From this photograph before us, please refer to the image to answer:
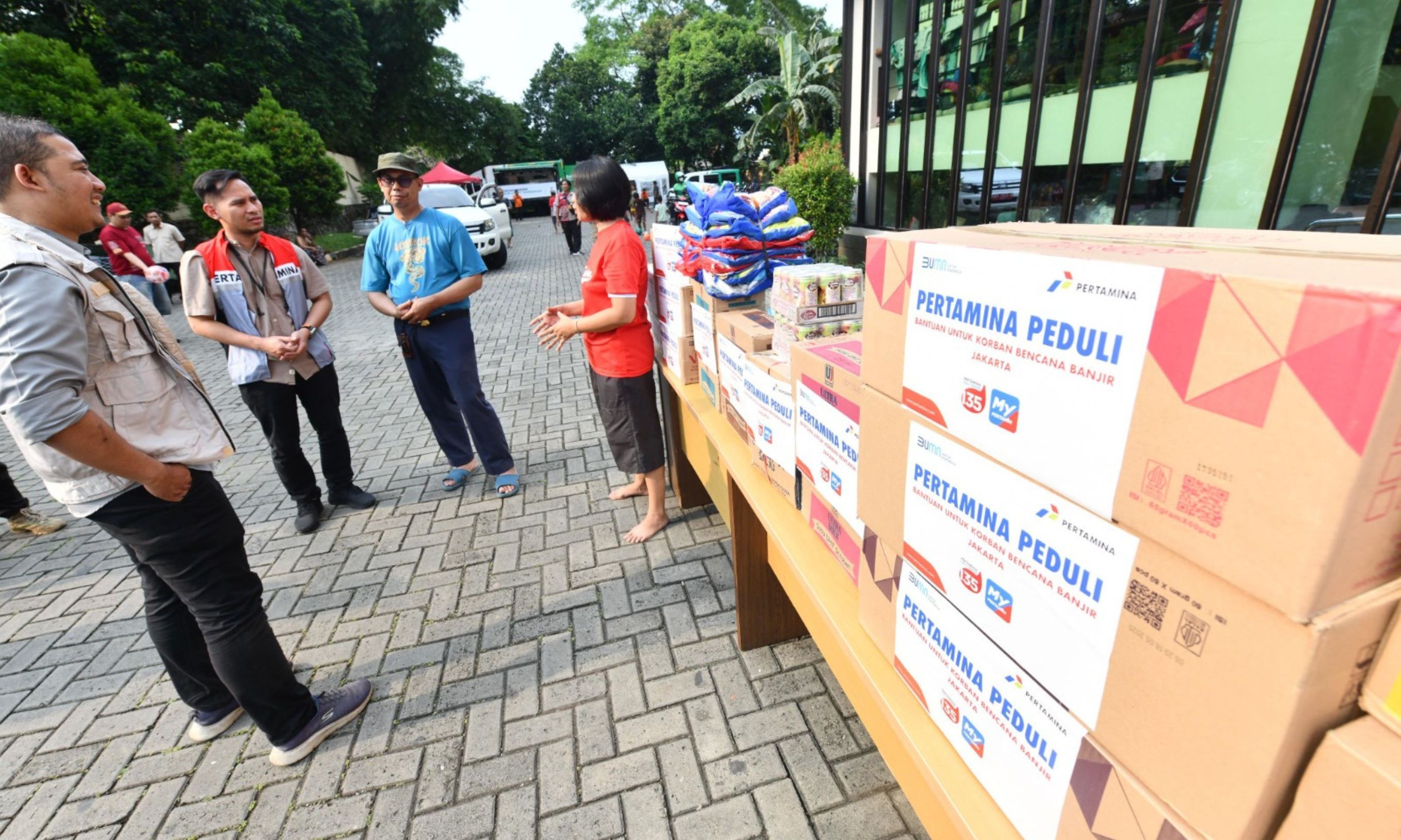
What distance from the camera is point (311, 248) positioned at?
15.4 meters

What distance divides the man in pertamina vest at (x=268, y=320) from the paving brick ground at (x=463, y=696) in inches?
20.4

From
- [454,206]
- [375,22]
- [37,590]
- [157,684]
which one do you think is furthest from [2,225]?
[375,22]

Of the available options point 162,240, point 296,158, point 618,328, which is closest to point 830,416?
point 618,328

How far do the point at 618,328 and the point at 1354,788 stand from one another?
2.73 meters

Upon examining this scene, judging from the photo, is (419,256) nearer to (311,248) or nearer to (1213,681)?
(1213,681)

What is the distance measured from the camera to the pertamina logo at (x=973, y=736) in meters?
1.03

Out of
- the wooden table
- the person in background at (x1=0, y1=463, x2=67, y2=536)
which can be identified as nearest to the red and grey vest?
the person in background at (x1=0, y1=463, x2=67, y2=536)

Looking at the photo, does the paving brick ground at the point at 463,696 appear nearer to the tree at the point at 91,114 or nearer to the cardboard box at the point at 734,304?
the cardboard box at the point at 734,304

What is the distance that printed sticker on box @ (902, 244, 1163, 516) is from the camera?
2.24 feet

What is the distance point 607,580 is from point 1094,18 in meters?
5.84

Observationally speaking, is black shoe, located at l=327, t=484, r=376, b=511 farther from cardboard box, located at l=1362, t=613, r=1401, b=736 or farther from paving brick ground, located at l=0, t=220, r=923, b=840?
cardboard box, located at l=1362, t=613, r=1401, b=736

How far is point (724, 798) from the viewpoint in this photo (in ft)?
6.48

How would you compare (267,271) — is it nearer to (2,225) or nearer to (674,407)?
(2,225)

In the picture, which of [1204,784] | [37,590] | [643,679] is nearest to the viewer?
[1204,784]
